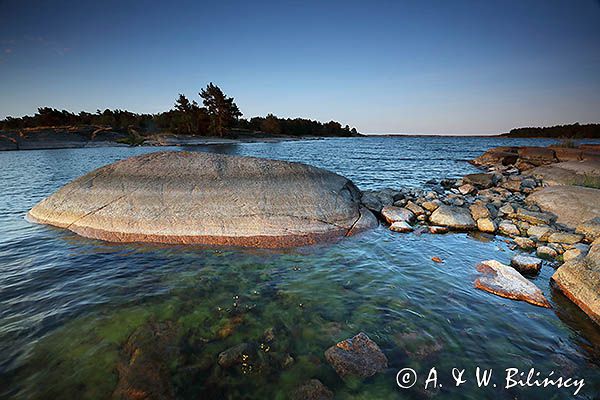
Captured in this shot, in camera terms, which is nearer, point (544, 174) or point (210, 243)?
point (210, 243)

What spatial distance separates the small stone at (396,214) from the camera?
37.8 feet

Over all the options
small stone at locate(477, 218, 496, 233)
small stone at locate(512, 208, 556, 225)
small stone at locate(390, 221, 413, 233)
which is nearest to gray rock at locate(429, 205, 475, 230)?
small stone at locate(477, 218, 496, 233)

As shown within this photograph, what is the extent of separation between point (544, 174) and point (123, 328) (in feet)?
85.7

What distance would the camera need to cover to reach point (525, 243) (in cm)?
928

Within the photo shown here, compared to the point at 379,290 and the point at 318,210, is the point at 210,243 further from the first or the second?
the point at 379,290

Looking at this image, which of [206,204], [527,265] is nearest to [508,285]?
[527,265]

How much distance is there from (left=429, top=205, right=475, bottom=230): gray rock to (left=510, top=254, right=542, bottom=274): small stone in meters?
3.36

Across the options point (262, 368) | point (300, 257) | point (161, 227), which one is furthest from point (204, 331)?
point (161, 227)

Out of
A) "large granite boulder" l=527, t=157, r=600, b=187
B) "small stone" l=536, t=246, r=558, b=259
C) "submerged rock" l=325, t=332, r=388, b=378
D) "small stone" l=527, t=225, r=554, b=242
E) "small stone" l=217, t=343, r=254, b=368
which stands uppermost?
"large granite boulder" l=527, t=157, r=600, b=187

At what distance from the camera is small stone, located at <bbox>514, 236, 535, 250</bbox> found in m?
9.16

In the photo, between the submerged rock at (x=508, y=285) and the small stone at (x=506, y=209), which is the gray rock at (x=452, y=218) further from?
the submerged rock at (x=508, y=285)

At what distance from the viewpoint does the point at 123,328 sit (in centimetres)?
513

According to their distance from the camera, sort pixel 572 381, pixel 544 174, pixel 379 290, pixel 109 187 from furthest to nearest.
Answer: pixel 544 174, pixel 109 187, pixel 379 290, pixel 572 381

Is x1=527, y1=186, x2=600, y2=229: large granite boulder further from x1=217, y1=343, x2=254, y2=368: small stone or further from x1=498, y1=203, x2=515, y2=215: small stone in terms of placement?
x1=217, y1=343, x2=254, y2=368: small stone
